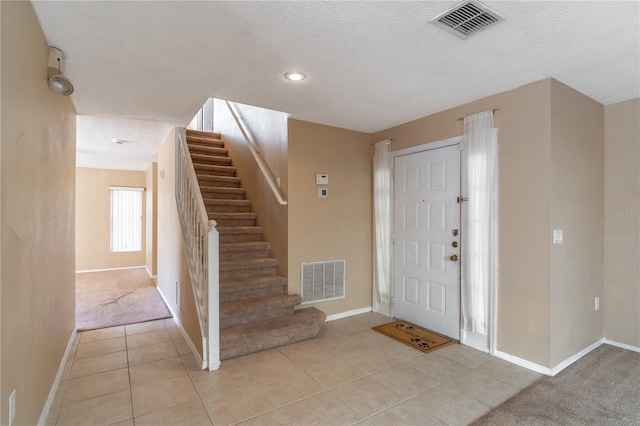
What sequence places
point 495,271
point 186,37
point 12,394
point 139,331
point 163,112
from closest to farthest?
point 12,394 < point 186,37 < point 495,271 < point 163,112 < point 139,331

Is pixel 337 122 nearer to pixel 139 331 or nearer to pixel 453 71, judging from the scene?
pixel 453 71

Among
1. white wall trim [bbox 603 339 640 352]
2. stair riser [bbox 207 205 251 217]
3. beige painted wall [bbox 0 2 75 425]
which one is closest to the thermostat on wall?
stair riser [bbox 207 205 251 217]

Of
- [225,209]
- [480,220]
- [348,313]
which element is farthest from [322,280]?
[480,220]

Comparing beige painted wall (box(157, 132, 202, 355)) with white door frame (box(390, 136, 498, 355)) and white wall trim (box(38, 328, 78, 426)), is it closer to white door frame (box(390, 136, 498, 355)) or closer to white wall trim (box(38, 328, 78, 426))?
white wall trim (box(38, 328, 78, 426))

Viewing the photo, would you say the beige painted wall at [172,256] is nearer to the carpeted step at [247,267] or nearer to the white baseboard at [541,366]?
the carpeted step at [247,267]

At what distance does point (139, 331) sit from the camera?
376 cm

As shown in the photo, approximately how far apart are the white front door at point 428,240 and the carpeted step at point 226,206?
7.15ft

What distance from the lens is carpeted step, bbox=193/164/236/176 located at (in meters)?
5.14

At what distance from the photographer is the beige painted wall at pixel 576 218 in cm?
278

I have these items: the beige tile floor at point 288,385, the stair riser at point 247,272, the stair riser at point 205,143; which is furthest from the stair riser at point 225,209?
the beige tile floor at point 288,385

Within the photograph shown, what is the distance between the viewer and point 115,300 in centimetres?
508

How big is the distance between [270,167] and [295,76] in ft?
5.83

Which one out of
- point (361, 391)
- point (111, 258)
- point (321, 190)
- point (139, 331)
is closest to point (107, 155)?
point (111, 258)

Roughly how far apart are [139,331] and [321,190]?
8.84ft
